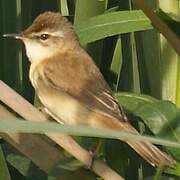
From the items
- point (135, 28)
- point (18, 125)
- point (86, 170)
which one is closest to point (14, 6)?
point (135, 28)

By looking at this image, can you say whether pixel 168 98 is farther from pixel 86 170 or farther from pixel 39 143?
pixel 39 143

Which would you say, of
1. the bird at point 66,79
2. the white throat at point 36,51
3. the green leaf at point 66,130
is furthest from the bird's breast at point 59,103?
the green leaf at point 66,130

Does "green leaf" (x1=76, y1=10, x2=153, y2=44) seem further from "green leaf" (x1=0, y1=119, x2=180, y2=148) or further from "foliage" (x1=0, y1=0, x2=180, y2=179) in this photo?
"green leaf" (x1=0, y1=119, x2=180, y2=148)

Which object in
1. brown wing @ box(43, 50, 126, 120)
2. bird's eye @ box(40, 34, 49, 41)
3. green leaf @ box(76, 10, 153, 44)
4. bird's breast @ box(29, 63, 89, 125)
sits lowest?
bird's breast @ box(29, 63, 89, 125)

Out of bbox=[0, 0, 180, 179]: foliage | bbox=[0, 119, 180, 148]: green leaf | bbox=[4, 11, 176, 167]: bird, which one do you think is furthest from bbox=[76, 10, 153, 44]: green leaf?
bbox=[0, 119, 180, 148]: green leaf

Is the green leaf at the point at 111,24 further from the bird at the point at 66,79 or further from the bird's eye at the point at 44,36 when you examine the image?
the bird's eye at the point at 44,36

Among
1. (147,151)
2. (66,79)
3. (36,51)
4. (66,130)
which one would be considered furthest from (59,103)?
(66,130)

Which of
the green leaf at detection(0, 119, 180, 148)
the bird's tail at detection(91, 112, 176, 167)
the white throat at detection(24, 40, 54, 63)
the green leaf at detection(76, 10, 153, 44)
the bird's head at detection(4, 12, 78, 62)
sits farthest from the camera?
the white throat at detection(24, 40, 54, 63)
